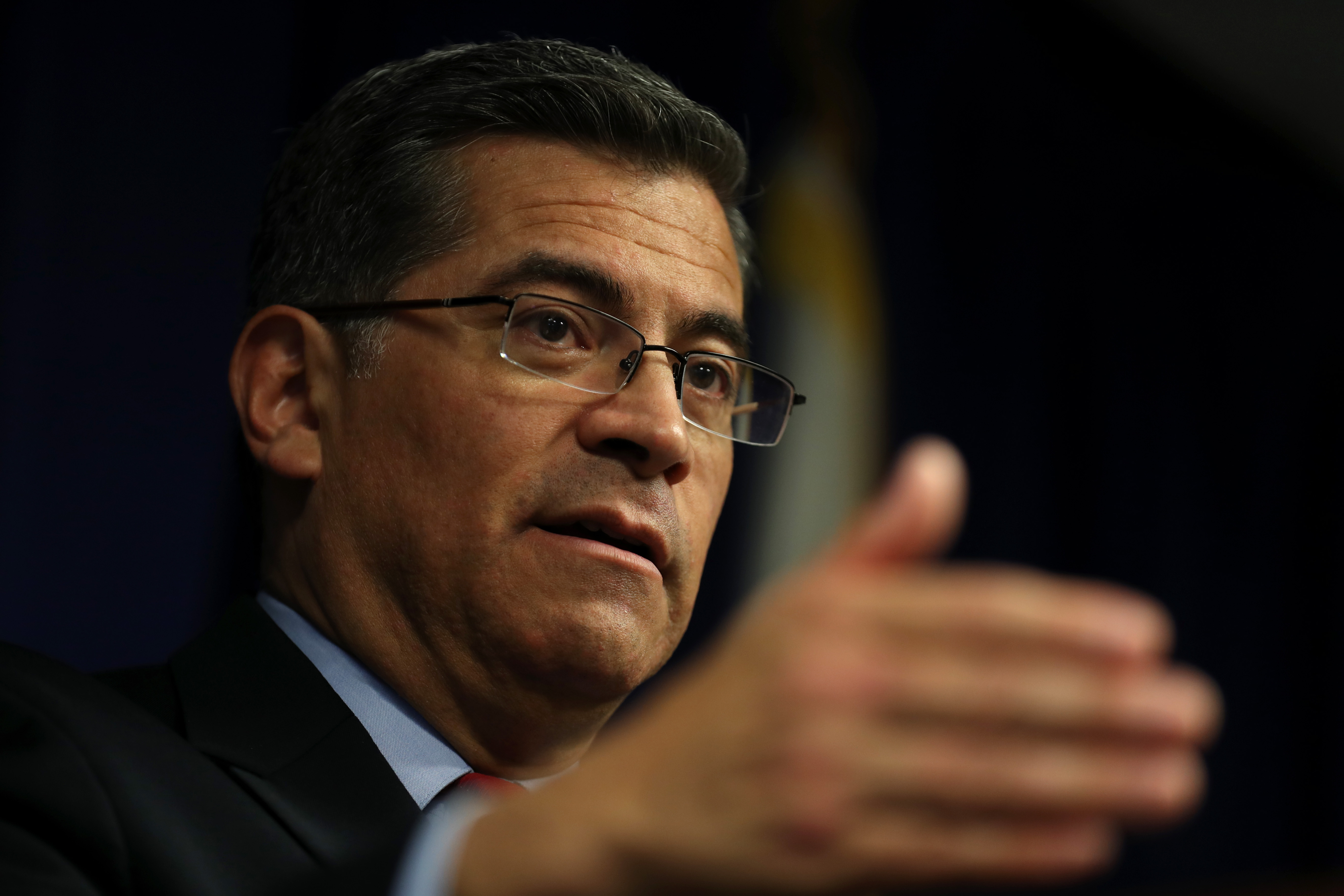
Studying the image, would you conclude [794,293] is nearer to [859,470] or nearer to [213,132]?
[859,470]

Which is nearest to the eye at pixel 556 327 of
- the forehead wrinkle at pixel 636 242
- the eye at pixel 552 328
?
the eye at pixel 552 328

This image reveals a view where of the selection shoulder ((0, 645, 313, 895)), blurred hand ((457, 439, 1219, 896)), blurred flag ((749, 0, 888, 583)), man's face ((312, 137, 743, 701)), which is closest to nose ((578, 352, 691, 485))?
man's face ((312, 137, 743, 701))

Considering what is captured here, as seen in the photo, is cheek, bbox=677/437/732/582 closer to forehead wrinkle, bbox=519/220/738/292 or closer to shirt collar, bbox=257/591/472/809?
forehead wrinkle, bbox=519/220/738/292

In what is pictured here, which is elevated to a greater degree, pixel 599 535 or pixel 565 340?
pixel 565 340

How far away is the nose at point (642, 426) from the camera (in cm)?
140

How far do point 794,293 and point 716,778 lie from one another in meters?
2.69

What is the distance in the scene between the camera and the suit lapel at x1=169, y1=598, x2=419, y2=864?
114cm

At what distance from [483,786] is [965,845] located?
2.96 feet

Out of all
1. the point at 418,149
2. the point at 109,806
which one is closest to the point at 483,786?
the point at 109,806

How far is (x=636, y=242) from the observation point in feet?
5.00

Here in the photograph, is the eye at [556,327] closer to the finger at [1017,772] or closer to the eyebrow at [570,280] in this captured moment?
the eyebrow at [570,280]

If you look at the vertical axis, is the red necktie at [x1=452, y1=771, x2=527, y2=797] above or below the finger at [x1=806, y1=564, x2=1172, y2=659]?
below

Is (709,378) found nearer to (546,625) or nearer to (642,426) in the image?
(642,426)

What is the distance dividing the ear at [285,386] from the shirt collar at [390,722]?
0.75 feet
